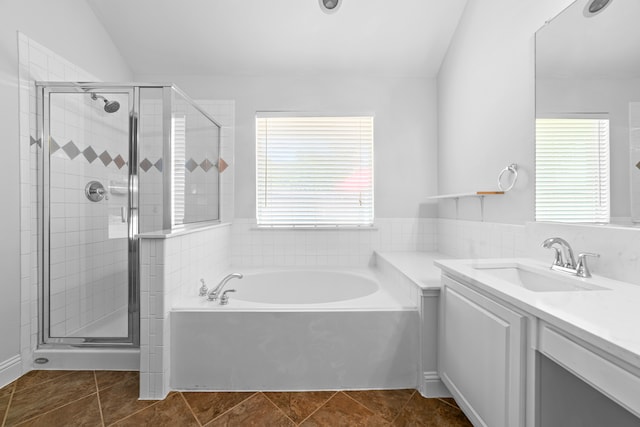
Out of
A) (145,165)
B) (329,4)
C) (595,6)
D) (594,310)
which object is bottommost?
(594,310)

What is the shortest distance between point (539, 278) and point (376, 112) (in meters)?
2.13

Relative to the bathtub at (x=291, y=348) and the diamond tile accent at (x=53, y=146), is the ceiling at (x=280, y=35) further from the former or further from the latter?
the bathtub at (x=291, y=348)

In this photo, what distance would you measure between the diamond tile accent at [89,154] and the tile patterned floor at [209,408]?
1392 millimetres

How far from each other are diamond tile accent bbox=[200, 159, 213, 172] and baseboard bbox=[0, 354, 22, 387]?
1.67 meters

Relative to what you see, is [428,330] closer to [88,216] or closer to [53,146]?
[88,216]

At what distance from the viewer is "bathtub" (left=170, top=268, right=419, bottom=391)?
A: 1.80m

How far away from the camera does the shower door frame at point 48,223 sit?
205 cm

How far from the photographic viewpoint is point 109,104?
2094mm

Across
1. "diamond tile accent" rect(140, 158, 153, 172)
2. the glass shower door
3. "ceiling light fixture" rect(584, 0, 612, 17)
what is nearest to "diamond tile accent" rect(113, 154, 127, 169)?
the glass shower door

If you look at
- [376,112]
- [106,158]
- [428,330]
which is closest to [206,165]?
[106,158]

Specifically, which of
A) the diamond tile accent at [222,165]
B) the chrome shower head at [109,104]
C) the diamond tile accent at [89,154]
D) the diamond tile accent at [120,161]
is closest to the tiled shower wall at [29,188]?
the diamond tile accent at [89,154]

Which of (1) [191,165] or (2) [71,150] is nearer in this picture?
(2) [71,150]

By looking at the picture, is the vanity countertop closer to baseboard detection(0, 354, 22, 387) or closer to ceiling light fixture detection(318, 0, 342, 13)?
ceiling light fixture detection(318, 0, 342, 13)

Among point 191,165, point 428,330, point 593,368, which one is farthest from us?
point 191,165
